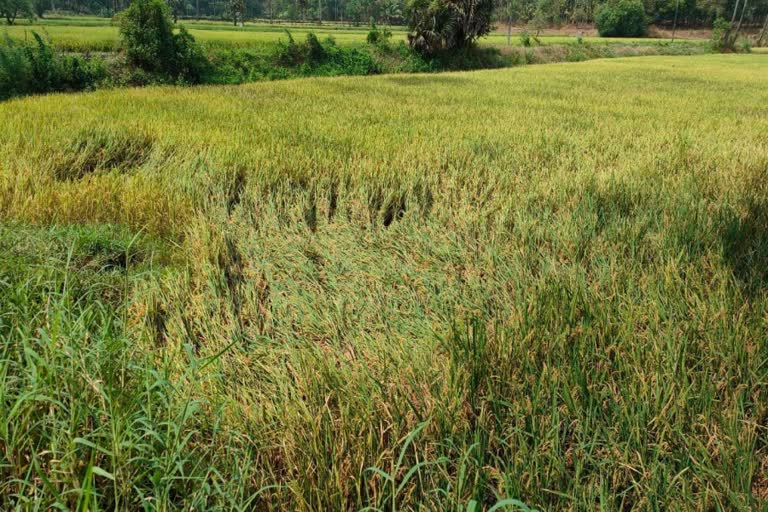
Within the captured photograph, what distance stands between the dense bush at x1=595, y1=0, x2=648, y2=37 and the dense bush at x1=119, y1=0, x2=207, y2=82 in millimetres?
60557

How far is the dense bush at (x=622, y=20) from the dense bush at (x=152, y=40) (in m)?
60.6

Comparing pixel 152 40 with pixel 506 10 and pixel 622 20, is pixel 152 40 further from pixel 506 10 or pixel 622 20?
pixel 506 10

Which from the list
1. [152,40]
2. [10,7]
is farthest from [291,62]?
[10,7]

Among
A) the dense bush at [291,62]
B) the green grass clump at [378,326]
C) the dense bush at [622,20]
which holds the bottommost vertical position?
the green grass clump at [378,326]

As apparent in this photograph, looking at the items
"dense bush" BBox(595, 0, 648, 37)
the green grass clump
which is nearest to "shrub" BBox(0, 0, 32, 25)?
the green grass clump

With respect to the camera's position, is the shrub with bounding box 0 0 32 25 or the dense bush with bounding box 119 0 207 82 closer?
the dense bush with bounding box 119 0 207 82

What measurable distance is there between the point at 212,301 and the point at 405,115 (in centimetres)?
495

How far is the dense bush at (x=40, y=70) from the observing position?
10500 millimetres

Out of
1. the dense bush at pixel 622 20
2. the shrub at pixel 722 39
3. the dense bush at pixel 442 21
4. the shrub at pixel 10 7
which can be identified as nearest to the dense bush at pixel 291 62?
the dense bush at pixel 442 21

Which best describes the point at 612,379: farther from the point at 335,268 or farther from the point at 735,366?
the point at 335,268

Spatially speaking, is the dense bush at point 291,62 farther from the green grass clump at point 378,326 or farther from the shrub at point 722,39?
the shrub at point 722,39

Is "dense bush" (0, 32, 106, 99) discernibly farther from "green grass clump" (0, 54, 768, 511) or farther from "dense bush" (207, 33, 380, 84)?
"green grass clump" (0, 54, 768, 511)

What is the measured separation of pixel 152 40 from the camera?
13.5 metres

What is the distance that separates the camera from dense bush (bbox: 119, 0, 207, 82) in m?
13.4
